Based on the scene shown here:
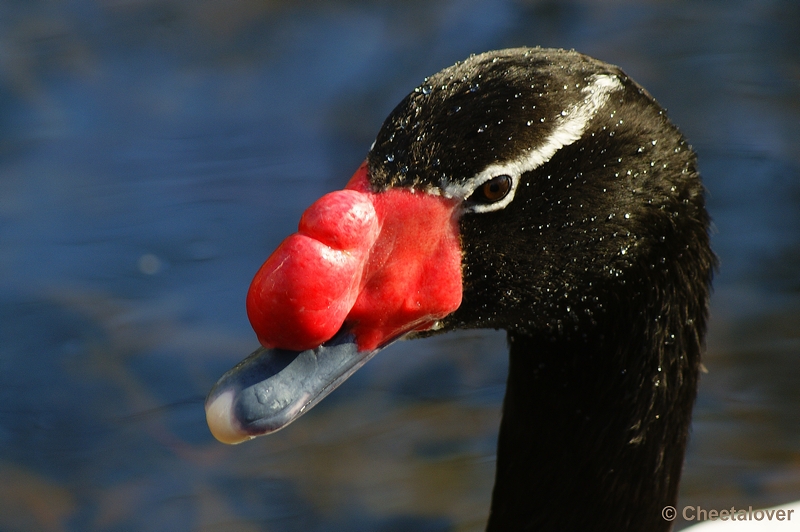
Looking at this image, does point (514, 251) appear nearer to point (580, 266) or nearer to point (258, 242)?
point (580, 266)

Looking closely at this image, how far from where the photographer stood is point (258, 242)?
16.9ft

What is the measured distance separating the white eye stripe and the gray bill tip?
43 centimetres

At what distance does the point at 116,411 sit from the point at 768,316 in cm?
310

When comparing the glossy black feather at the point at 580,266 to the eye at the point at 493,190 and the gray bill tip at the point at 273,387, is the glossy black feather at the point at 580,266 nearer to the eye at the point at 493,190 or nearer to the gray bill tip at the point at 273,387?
the eye at the point at 493,190

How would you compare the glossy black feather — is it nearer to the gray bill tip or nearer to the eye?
the eye

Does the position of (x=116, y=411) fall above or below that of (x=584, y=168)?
above

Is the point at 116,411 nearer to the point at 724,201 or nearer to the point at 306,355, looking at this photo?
the point at 306,355

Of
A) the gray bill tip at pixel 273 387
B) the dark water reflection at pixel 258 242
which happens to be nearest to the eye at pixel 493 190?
the gray bill tip at pixel 273 387

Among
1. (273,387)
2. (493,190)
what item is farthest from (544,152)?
(273,387)

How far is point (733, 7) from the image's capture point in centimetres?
639

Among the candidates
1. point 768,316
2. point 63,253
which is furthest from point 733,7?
point 63,253

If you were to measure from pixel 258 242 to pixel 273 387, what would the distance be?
9.93ft

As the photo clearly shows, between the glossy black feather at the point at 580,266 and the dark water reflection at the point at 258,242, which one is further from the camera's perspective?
the dark water reflection at the point at 258,242

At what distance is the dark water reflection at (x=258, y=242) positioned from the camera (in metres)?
4.23
